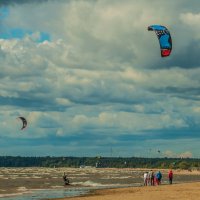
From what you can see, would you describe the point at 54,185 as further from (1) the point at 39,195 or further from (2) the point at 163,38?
(2) the point at 163,38

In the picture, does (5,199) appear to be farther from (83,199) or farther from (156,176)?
(156,176)

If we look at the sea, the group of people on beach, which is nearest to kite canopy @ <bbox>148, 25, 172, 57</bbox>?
the sea

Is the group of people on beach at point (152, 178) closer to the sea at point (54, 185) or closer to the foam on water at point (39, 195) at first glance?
the sea at point (54, 185)

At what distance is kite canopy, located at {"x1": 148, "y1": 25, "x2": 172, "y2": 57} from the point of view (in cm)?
3056

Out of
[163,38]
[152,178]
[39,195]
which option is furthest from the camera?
[152,178]

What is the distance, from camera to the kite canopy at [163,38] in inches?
1203

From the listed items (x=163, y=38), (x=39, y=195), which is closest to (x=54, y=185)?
(x=39, y=195)

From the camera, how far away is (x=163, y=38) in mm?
31000

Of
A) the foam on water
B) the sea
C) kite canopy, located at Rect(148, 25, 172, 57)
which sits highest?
kite canopy, located at Rect(148, 25, 172, 57)

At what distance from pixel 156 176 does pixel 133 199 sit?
1832 centimetres

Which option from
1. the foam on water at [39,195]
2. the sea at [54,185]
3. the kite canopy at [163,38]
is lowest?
the foam on water at [39,195]

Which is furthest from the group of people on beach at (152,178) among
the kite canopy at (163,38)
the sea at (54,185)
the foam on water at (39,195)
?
the kite canopy at (163,38)

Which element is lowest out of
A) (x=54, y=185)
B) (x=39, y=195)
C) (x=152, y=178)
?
(x=39, y=195)

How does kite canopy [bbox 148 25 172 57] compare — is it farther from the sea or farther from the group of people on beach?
the group of people on beach
